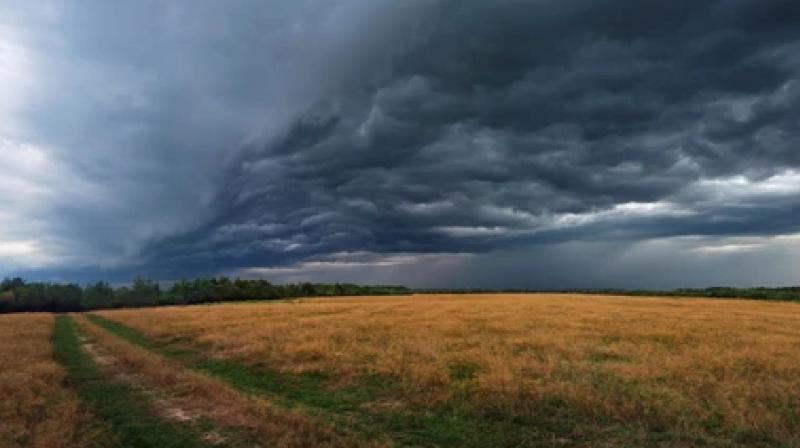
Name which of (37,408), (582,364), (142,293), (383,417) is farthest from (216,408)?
(142,293)

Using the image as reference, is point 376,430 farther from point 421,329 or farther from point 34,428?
point 421,329

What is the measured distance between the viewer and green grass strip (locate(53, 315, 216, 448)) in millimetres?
11555

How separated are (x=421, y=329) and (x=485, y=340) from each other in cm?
656

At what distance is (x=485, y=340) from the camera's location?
2647 centimetres

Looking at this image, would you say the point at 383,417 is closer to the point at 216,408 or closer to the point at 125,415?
the point at 216,408

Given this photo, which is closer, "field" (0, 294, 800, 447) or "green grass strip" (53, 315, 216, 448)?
"green grass strip" (53, 315, 216, 448)

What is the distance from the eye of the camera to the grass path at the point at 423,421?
11360mm

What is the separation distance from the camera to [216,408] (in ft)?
46.5

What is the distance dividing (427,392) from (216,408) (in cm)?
591

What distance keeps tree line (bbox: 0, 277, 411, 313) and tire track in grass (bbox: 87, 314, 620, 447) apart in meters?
121

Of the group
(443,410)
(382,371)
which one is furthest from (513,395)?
(382,371)

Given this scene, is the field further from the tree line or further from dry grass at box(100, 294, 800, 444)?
the tree line

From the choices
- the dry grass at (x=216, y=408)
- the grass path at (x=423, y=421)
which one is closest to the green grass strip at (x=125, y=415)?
the dry grass at (x=216, y=408)

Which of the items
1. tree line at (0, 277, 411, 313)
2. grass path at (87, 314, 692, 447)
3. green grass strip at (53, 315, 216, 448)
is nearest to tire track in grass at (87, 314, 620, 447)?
grass path at (87, 314, 692, 447)
